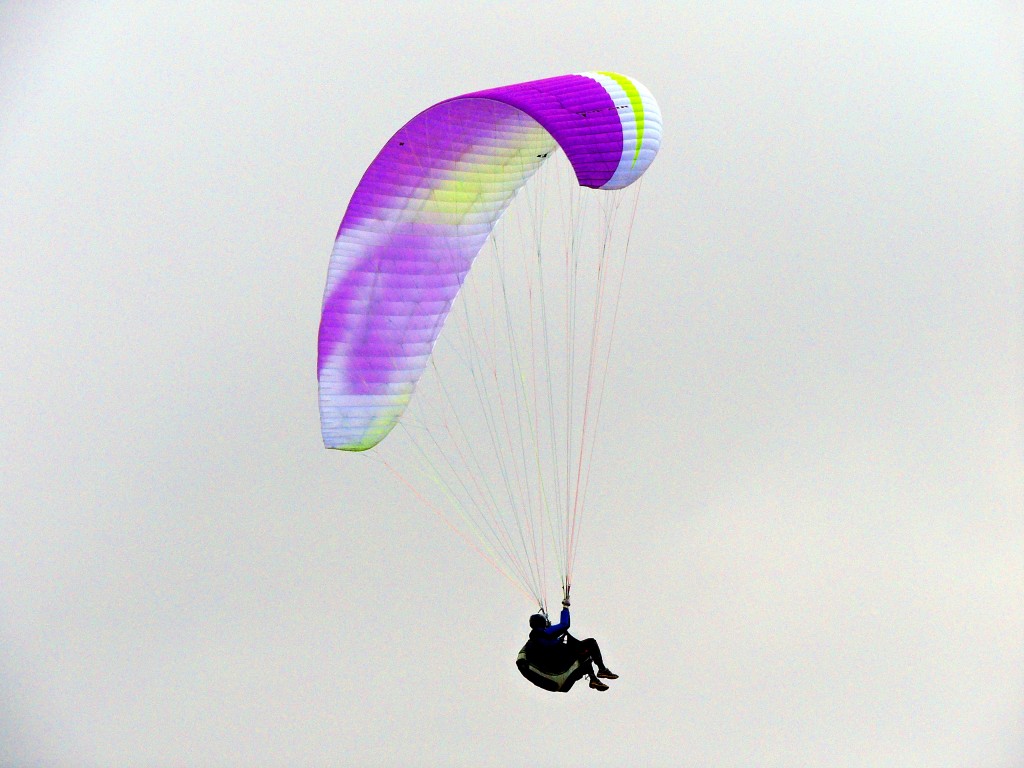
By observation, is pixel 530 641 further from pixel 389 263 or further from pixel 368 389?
pixel 389 263

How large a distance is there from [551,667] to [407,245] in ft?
13.2

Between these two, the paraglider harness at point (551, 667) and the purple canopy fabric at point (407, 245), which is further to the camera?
the paraglider harness at point (551, 667)

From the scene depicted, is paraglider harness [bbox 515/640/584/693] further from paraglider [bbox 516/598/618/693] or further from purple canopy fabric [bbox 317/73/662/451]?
purple canopy fabric [bbox 317/73/662/451]

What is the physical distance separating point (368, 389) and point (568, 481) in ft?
7.10

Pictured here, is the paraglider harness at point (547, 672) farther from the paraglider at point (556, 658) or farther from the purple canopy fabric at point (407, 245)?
the purple canopy fabric at point (407, 245)

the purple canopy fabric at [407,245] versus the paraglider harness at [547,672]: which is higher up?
the purple canopy fabric at [407,245]

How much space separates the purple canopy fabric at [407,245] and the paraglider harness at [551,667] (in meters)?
2.45

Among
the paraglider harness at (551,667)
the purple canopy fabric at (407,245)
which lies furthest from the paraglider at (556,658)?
the purple canopy fabric at (407,245)

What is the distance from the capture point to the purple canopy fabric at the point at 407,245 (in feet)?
41.5

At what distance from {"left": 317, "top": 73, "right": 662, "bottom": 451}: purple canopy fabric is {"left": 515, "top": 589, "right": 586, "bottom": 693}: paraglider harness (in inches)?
96.6

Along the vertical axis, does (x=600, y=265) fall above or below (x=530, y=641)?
above

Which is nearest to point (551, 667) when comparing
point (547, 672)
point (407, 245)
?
point (547, 672)

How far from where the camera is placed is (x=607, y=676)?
1302 centimetres

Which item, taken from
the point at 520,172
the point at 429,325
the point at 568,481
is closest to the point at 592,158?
the point at 520,172
